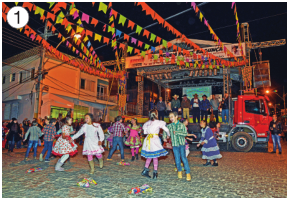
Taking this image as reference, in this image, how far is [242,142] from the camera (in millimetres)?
12141

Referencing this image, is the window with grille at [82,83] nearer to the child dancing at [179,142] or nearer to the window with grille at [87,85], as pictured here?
the window with grille at [87,85]

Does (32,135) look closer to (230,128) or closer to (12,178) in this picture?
(12,178)

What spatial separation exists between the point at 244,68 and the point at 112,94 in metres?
21.3

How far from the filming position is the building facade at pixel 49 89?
2389cm

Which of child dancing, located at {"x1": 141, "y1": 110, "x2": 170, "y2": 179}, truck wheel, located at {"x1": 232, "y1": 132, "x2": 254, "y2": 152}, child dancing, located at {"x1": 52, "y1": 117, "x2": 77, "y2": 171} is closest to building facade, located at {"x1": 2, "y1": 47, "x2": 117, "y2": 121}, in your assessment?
child dancing, located at {"x1": 52, "y1": 117, "x2": 77, "y2": 171}

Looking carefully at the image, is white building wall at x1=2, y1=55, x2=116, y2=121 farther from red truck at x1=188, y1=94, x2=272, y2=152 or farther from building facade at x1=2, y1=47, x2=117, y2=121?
red truck at x1=188, y1=94, x2=272, y2=152

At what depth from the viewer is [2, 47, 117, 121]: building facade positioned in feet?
78.4

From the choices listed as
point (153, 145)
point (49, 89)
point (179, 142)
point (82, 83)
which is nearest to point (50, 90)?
point (49, 89)

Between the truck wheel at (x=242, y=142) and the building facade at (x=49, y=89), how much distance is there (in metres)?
18.4

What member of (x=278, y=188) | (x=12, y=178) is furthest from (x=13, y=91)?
(x=278, y=188)

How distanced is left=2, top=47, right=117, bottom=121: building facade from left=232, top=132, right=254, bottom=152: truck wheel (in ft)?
60.3

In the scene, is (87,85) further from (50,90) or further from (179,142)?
(179,142)

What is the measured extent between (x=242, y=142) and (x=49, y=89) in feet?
64.1

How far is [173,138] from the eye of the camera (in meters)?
5.98
